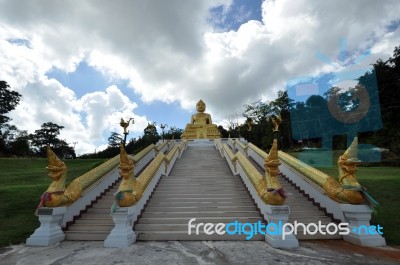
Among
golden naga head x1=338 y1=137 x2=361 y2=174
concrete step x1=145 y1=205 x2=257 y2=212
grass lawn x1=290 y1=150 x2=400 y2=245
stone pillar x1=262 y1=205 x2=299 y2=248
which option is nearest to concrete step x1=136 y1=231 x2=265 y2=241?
stone pillar x1=262 y1=205 x2=299 y2=248

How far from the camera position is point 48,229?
647 centimetres

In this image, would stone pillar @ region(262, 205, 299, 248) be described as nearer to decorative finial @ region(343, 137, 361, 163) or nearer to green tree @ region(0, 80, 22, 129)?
decorative finial @ region(343, 137, 361, 163)

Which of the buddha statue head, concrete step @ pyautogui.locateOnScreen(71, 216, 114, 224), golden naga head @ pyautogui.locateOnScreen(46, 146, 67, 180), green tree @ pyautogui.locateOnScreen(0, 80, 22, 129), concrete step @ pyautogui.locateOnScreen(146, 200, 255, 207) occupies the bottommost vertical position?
concrete step @ pyautogui.locateOnScreen(71, 216, 114, 224)

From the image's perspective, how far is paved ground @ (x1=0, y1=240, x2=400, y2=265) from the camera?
17.3ft

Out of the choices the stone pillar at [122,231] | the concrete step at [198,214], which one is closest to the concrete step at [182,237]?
the stone pillar at [122,231]

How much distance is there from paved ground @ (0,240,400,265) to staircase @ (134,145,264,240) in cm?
35

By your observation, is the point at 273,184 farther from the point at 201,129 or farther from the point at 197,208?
the point at 201,129

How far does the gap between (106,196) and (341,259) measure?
728 centimetres

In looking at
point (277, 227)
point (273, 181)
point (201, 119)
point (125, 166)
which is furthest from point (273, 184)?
point (201, 119)

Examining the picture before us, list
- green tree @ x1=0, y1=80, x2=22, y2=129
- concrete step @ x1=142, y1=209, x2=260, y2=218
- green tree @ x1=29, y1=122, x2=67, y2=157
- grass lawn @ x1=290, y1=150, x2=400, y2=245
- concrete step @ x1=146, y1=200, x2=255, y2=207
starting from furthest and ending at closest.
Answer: green tree @ x1=29, y1=122, x2=67, y2=157 → green tree @ x1=0, y1=80, x2=22, y2=129 → concrete step @ x1=146, y1=200, x2=255, y2=207 → concrete step @ x1=142, y1=209, x2=260, y2=218 → grass lawn @ x1=290, y1=150, x2=400, y2=245

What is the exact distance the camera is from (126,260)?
208 inches

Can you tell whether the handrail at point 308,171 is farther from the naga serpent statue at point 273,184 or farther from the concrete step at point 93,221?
the concrete step at point 93,221

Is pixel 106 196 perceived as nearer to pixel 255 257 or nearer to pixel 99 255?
pixel 99 255

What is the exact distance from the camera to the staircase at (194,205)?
6.84 metres
